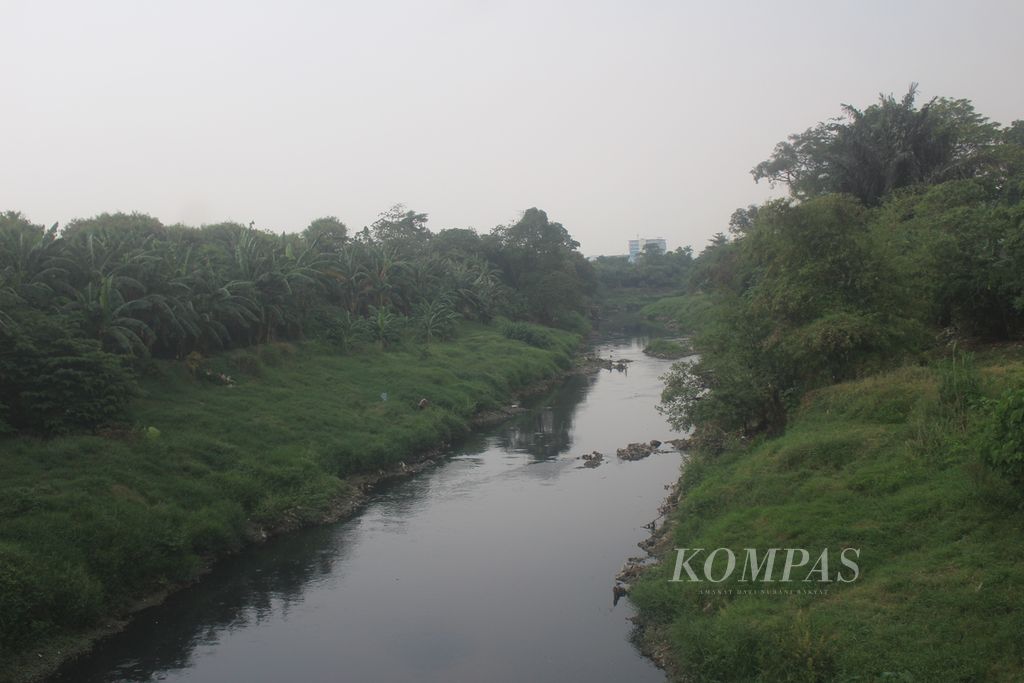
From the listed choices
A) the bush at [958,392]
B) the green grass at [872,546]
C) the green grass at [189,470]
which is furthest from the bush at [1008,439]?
the green grass at [189,470]

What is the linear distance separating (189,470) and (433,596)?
8.11 meters

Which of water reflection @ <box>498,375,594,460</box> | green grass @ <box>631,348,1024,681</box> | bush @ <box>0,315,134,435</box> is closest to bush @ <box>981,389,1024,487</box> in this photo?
green grass @ <box>631,348,1024,681</box>

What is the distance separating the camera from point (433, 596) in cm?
1661

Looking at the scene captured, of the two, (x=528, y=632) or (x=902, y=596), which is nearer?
(x=902, y=596)

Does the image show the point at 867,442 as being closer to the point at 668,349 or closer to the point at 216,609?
the point at 216,609

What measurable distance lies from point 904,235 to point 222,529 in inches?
844

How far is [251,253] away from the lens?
32.8 m

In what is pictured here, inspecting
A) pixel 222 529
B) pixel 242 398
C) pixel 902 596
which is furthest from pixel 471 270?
pixel 902 596

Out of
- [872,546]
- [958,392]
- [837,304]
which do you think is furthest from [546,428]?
[872,546]

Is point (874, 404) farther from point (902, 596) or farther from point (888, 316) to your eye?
point (902, 596)

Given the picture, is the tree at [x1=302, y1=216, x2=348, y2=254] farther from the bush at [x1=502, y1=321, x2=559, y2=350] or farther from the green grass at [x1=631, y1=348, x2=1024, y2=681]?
the green grass at [x1=631, y1=348, x2=1024, y2=681]

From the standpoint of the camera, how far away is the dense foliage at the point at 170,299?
20078mm

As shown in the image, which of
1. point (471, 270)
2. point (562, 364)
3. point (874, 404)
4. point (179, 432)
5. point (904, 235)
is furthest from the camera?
point (471, 270)

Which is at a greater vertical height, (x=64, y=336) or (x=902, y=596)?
(x=64, y=336)
